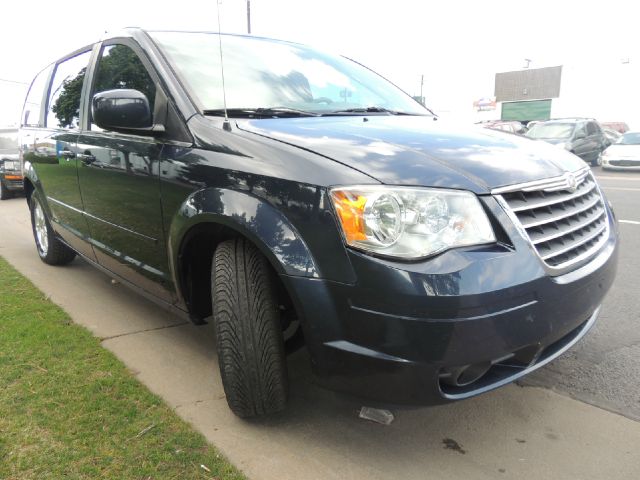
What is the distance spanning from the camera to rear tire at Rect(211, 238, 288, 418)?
2.16 meters

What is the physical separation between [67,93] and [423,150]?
3.13 meters

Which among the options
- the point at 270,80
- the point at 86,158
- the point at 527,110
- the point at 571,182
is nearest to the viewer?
the point at 571,182

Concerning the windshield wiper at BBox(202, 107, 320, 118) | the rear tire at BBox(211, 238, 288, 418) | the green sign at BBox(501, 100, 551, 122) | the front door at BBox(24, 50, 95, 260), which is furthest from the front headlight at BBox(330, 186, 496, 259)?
the green sign at BBox(501, 100, 551, 122)

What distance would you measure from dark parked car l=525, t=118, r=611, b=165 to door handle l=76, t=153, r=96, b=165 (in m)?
14.5

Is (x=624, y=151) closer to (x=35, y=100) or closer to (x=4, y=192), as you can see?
(x=35, y=100)

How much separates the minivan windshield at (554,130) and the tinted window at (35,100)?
14.8 m

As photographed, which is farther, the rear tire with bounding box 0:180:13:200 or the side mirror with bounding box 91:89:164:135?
the rear tire with bounding box 0:180:13:200

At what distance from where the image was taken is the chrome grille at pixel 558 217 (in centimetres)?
197

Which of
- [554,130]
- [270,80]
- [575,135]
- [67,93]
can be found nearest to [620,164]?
[575,135]

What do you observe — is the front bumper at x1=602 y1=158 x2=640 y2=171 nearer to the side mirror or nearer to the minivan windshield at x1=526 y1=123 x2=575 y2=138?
the minivan windshield at x1=526 y1=123 x2=575 y2=138

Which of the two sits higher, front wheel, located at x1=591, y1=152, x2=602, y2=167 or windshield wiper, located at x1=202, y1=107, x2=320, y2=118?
windshield wiper, located at x1=202, y1=107, x2=320, y2=118

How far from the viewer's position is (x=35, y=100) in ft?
16.2

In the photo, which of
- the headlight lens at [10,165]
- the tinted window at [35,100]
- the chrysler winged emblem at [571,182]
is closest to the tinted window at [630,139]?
the chrysler winged emblem at [571,182]

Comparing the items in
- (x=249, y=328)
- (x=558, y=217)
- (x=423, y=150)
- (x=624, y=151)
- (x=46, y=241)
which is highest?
(x=423, y=150)
